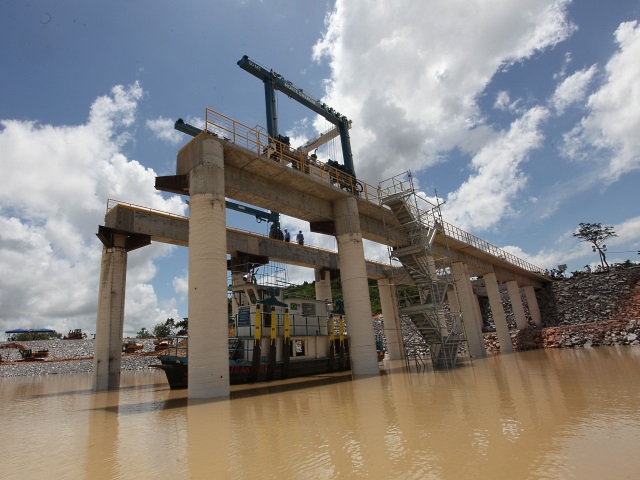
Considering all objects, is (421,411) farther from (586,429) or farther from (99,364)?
(99,364)

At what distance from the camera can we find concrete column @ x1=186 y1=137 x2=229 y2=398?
508 inches

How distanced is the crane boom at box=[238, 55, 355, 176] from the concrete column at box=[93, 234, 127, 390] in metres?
13.8

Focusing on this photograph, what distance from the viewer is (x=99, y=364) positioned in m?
19.1

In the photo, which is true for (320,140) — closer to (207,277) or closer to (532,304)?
(207,277)

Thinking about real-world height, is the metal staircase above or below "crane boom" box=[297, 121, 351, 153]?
below

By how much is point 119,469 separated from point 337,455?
296 cm

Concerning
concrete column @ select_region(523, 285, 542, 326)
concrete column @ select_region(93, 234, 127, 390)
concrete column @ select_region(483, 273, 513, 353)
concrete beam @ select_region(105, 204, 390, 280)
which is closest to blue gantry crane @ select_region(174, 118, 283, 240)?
concrete beam @ select_region(105, 204, 390, 280)

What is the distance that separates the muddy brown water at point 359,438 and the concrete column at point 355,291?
8.35 m

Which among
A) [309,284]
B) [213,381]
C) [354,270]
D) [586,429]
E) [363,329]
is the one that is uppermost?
[309,284]

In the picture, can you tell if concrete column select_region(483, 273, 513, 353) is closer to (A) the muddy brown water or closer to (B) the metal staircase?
(B) the metal staircase

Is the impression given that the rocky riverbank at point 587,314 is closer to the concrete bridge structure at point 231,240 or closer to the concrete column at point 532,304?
the concrete column at point 532,304

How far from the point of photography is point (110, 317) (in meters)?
19.7

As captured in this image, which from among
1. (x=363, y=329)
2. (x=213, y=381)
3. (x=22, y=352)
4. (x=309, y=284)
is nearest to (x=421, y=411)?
(x=213, y=381)

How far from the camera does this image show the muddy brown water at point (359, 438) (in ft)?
14.6
